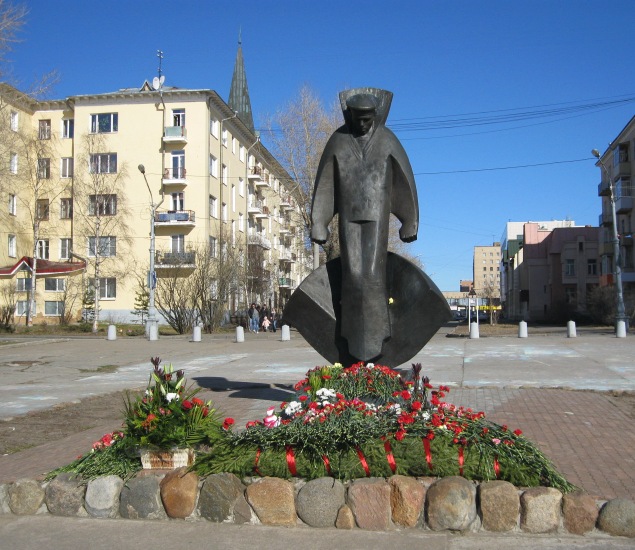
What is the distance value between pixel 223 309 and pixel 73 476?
113 ft

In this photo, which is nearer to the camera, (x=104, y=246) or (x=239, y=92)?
(x=104, y=246)

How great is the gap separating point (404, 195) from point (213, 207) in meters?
43.3

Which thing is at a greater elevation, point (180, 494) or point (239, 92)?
point (239, 92)

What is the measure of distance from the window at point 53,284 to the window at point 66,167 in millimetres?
7196

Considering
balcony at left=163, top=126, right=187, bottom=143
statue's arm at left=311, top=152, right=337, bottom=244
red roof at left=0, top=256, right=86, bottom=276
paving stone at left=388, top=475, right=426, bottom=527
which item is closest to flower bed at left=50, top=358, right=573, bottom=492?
paving stone at left=388, top=475, right=426, bottom=527

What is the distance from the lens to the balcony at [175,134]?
4738 cm

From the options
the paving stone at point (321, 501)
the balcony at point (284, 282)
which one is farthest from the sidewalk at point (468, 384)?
the balcony at point (284, 282)

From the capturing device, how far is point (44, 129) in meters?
50.8

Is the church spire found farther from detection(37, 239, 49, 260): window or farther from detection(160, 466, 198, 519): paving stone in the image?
detection(160, 466, 198, 519): paving stone

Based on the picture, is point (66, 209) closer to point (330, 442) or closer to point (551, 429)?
point (551, 429)

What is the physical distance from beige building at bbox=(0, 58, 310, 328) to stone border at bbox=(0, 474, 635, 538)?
1608 inches

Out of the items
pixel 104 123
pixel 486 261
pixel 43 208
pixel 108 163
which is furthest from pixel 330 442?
pixel 486 261

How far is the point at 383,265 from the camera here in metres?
7.94

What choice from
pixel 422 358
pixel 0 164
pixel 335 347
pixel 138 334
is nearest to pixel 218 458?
pixel 335 347
